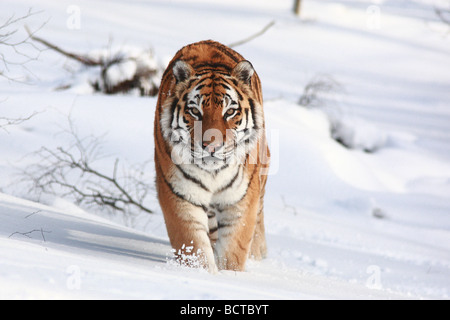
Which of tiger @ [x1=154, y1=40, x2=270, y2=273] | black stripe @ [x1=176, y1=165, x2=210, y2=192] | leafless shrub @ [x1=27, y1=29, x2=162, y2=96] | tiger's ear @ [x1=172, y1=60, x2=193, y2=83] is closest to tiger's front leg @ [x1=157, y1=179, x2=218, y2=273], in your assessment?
tiger @ [x1=154, y1=40, x2=270, y2=273]

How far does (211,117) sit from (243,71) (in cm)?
35

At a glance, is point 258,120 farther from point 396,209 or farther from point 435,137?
point 435,137

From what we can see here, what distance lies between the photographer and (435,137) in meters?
9.47

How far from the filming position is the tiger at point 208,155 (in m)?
3.14

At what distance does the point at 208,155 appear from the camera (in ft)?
10.2

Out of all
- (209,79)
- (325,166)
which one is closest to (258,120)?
(209,79)

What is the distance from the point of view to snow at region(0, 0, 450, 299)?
279 cm

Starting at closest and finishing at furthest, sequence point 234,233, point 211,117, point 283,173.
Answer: point 211,117
point 234,233
point 283,173

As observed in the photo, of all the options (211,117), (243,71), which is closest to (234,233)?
(211,117)

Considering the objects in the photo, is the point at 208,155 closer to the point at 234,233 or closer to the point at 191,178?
the point at 191,178

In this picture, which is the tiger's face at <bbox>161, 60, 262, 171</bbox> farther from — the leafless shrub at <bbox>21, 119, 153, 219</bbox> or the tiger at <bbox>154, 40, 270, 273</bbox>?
the leafless shrub at <bbox>21, 119, 153, 219</bbox>

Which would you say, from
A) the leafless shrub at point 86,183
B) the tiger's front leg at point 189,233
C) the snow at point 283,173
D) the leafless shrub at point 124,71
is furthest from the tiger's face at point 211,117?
the leafless shrub at point 124,71

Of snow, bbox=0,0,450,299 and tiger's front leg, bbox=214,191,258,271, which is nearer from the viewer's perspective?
snow, bbox=0,0,450,299
